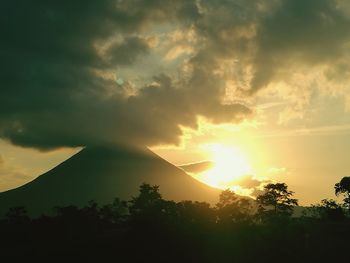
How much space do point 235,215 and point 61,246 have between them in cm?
2932

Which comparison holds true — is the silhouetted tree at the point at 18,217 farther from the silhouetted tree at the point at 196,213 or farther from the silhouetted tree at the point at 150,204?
the silhouetted tree at the point at 196,213

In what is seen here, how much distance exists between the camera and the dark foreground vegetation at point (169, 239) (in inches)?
2041

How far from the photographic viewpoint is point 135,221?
5644 cm

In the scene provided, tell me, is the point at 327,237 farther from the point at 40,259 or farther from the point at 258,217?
the point at 40,259

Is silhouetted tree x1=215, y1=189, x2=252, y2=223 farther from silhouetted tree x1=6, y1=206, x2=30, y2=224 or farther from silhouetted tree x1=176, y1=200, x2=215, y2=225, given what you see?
silhouetted tree x1=6, y1=206, x2=30, y2=224

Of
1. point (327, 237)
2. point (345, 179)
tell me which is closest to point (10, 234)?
point (327, 237)

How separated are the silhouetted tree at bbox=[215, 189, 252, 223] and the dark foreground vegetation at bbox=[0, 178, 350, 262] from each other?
327 mm

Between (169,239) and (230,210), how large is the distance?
80.8ft

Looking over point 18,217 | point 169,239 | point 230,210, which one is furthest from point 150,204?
point 169,239

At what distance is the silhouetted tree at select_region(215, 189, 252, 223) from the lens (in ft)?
229

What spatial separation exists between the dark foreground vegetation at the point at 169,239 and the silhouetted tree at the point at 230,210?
1.07 feet

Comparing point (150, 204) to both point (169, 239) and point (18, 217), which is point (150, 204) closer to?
point (18, 217)

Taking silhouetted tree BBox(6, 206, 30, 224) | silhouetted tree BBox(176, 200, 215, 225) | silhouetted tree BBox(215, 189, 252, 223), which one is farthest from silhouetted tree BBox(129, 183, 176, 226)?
silhouetted tree BBox(6, 206, 30, 224)

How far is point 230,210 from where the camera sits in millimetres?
75312
